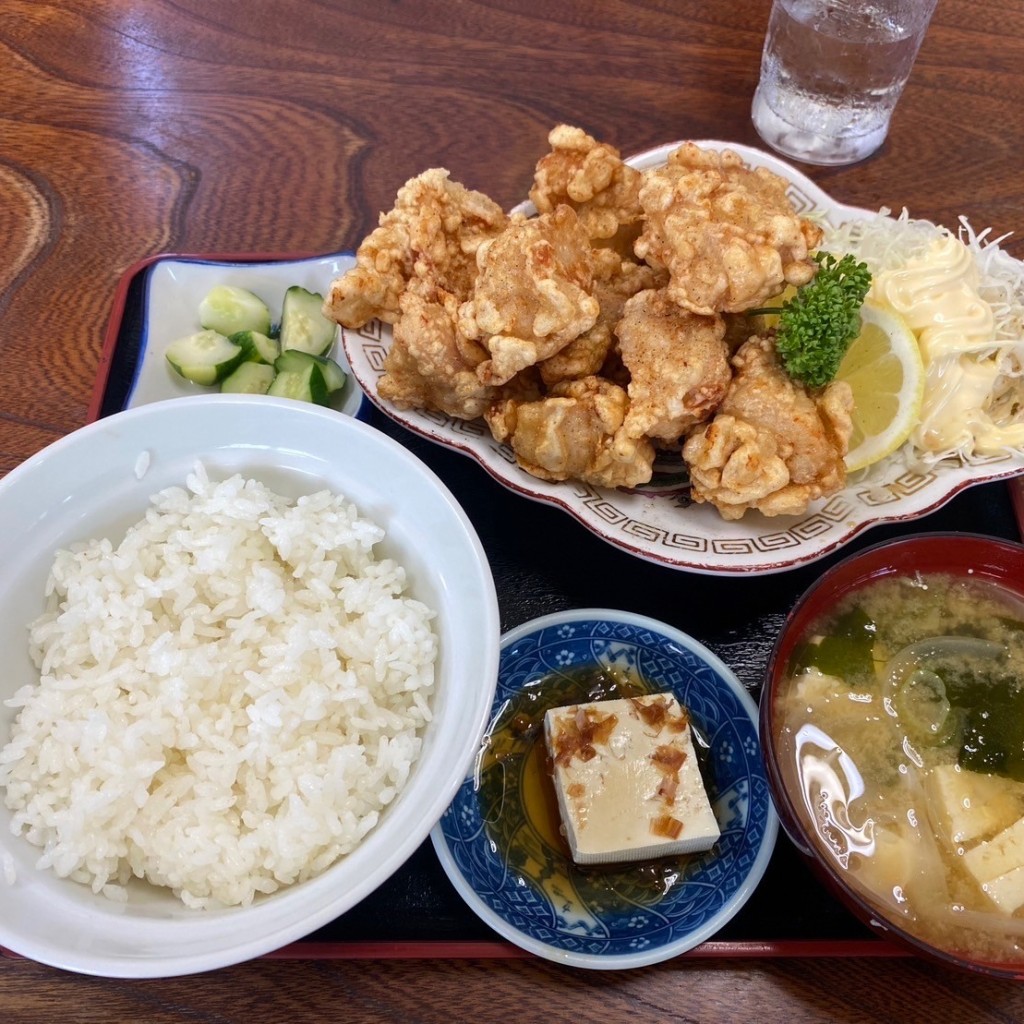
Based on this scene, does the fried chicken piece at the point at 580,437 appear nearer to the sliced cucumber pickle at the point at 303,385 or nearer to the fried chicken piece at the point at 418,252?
the fried chicken piece at the point at 418,252

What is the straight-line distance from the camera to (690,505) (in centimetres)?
231

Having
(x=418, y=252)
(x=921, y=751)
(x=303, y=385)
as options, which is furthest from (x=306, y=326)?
(x=921, y=751)

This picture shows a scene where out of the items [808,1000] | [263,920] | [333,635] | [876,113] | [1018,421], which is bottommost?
[808,1000]

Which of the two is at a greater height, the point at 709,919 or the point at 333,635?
the point at 333,635

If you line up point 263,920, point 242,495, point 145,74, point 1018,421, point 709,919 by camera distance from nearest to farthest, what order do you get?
1. point 263,920
2. point 709,919
3. point 242,495
4. point 1018,421
5. point 145,74

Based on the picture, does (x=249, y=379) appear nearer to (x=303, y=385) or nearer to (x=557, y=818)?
(x=303, y=385)

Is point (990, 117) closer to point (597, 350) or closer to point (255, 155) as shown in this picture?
point (597, 350)

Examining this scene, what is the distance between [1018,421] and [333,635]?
7.03ft

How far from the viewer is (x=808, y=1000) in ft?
6.00

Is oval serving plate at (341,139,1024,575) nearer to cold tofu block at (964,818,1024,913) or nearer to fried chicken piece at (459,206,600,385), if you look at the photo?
fried chicken piece at (459,206,600,385)

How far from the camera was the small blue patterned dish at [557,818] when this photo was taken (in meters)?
1.81

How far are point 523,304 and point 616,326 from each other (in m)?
0.34

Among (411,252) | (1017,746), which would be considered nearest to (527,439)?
(411,252)

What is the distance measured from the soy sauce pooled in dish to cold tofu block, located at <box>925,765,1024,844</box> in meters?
0.53
